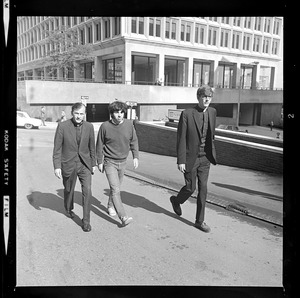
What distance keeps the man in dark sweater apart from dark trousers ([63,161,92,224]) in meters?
0.29

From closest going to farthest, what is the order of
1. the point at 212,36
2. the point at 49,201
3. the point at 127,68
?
the point at 212,36
the point at 49,201
the point at 127,68

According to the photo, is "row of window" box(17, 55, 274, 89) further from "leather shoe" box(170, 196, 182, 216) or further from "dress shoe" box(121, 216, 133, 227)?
"dress shoe" box(121, 216, 133, 227)

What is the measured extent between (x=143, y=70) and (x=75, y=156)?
1423mm

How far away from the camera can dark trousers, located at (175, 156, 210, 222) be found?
3746 mm

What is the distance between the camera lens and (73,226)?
3.55 meters

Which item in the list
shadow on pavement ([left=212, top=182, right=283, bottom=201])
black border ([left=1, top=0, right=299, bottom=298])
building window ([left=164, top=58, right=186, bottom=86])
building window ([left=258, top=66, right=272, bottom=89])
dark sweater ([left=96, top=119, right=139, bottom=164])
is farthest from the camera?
shadow on pavement ([left=212, top=182, right=283, bottom=201])

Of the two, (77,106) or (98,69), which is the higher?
(98,69)

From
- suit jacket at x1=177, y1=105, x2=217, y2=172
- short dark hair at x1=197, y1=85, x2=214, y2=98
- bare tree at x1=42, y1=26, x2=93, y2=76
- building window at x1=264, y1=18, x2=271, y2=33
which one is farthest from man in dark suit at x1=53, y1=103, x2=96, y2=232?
building window at x1=264, y1=18, x2=271, y2=33

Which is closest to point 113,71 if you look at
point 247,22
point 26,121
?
point 26,121

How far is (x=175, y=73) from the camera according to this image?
3.83 metres

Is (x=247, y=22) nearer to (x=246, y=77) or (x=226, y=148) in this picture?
(x=246, y=77)

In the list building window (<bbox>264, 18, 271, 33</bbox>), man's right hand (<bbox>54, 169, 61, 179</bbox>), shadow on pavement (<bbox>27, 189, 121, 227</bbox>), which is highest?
building window (<bbox>264, 18, 271, 33</bbox>)
